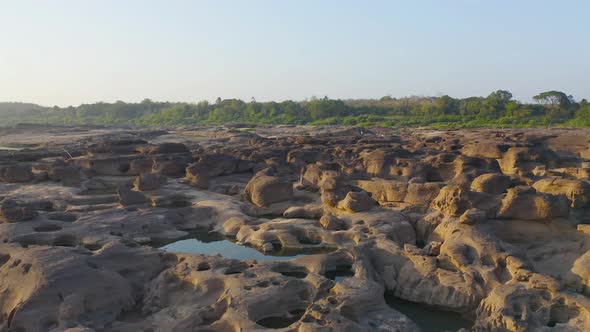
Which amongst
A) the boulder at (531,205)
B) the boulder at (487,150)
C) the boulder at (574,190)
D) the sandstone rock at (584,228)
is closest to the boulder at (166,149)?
the boulder at (487,150)

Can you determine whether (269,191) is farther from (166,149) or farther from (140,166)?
(166,149)

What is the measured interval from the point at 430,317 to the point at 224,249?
6.62 meters

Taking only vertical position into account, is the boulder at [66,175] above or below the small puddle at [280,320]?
above

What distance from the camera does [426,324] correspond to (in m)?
9.33

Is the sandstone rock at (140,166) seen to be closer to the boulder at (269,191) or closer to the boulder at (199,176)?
the boulder at (199,176)

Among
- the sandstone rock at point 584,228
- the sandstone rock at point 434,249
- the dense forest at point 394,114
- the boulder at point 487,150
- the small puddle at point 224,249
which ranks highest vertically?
the dense forest at point 394,114

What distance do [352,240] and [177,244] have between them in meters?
5.57

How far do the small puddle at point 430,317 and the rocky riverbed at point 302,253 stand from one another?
0.04m

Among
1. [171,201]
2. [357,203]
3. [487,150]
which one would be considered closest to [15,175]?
[171,201]

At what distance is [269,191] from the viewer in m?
17.5

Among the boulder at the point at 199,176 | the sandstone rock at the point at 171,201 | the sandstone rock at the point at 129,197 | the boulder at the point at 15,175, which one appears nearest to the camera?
the sandstone rock at the point at 129,197

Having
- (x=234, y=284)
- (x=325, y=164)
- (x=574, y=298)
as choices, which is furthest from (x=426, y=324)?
(x=325, y=164)

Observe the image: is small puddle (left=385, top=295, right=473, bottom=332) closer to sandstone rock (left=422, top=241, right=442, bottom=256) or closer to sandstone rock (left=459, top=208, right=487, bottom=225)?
sandstone rock (left=422, top=241, right=442, bottom=256)

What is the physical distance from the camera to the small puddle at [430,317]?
362 inches
